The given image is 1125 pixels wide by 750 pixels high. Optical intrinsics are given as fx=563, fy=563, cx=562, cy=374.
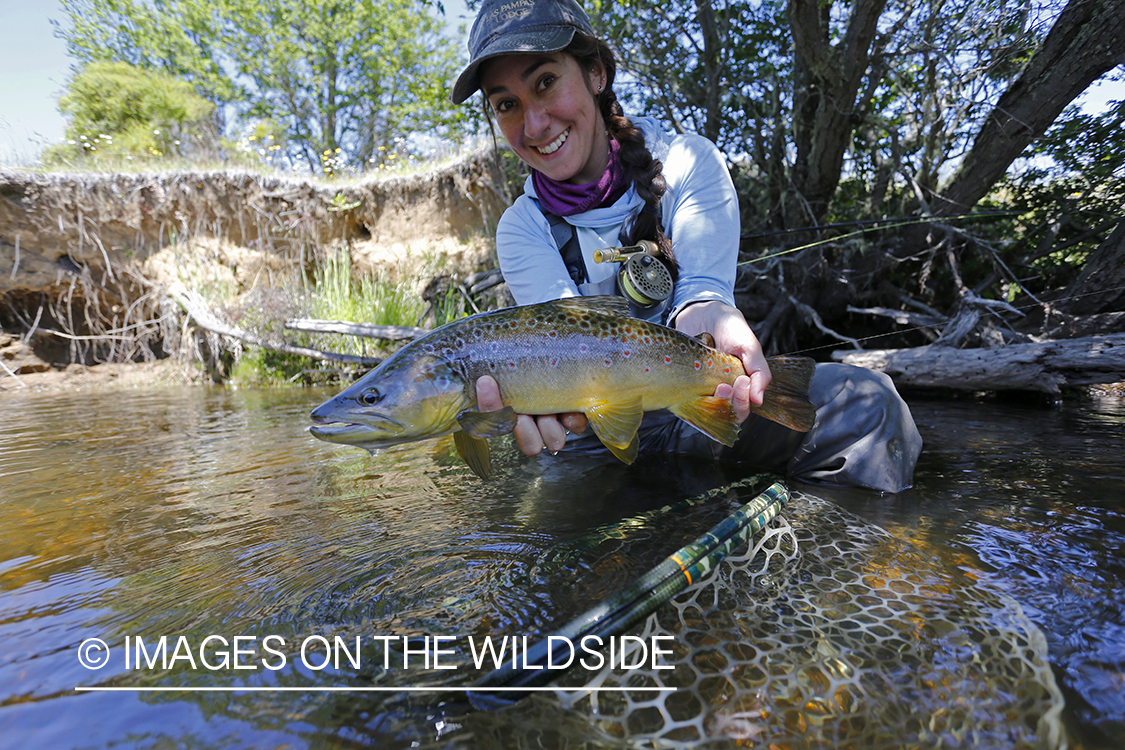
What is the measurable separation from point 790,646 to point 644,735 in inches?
19.5

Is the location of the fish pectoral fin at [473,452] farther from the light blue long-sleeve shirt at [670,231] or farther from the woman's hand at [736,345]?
the light blue long-sleeve shirt at [670,231]

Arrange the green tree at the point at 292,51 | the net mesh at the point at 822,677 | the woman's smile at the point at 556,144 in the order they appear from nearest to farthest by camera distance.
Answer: the net mesh at the point at 822,677
the woman's smile at the point at 556,144
the green tree at the point at 292,51

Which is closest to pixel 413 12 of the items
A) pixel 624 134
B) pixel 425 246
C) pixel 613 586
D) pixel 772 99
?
pixel 425 246

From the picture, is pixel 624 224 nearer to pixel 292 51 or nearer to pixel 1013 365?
pixel 1013 365

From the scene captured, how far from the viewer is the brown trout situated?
2.05 metres

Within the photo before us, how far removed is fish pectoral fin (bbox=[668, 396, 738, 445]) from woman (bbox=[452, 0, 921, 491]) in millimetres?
42

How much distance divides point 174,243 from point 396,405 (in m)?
13.8

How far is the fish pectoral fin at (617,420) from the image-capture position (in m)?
2.26

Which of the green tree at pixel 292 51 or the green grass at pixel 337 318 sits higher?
the green tree at pixel 292 51

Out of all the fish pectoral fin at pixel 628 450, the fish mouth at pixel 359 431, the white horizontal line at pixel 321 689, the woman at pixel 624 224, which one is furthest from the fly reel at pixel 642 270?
the white horizontal line at pixel 321 689

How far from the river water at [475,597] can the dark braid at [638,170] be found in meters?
1.34

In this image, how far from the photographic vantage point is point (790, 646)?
4.71ft

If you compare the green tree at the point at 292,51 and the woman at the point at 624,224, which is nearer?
the woman at the point at 624,224

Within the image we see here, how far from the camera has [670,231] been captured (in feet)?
11.0
